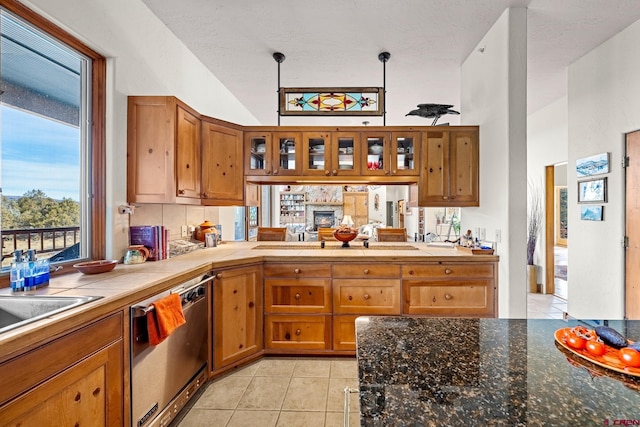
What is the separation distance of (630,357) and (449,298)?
191 centimetres

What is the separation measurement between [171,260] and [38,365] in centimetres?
138

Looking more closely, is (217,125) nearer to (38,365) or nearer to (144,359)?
(144,359)

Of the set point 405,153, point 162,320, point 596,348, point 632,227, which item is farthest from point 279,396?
point 632,227

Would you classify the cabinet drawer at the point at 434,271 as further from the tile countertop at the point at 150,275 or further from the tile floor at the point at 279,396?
the tile floor at the point at 279,396

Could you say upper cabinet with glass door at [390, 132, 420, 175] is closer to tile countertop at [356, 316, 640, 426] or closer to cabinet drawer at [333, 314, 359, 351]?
cabinet drawer at [333, 314, 359, 351]

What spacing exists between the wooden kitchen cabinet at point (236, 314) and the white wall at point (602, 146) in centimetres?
345

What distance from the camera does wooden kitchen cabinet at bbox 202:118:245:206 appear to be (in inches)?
109

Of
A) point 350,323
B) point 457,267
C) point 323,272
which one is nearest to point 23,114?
point 323,272

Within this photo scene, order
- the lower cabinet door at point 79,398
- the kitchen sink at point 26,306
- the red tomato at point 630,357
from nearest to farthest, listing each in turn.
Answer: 1. the red tomato at point 630,357
2. the lower cabinet door at point 79,398
3. the kitchen sink at point 26,306

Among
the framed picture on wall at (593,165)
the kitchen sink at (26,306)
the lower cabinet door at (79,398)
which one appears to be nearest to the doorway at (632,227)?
the framed picture on wall at (593,165)

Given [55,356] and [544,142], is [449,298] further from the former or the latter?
[544,142]

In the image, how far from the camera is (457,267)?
264cm

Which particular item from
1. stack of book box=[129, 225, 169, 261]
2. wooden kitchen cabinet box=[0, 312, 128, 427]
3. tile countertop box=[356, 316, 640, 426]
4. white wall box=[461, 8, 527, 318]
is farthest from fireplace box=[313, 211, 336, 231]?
tile countertop box=[356, 316, 640, 426]

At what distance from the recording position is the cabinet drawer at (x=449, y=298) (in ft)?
8.64
